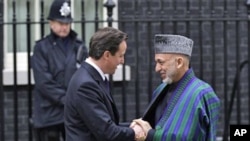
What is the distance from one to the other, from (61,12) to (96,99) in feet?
9.79

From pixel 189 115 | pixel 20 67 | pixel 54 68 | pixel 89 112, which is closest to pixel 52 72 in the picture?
pixel 54 68

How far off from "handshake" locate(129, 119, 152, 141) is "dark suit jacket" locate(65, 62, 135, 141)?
0.09 meters

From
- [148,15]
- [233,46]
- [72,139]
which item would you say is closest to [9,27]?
[148,15]

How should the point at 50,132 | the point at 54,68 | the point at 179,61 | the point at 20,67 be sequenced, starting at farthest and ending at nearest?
the point at 20,67 → the point at 50,132 → the point at 54,68 → the point at 179,61

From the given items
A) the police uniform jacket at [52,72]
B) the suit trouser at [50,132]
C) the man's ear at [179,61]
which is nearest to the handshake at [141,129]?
the man's ear at [179,61]

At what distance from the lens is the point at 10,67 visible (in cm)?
983

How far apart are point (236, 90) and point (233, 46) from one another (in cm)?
89

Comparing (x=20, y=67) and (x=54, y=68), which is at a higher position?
(x=54, y=68)

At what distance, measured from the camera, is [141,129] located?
5512 mm

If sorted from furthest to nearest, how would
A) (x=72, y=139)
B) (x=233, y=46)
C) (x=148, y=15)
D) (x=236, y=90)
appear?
1. (x=233, y=46)
2. (x=236, y=90)
3. (x=148, y=15)
4. (x=72, y=139)

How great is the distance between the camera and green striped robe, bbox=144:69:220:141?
5266mm

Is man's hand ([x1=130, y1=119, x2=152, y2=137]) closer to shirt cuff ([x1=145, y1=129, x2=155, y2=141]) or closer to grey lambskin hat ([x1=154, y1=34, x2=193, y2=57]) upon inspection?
shirt cuff ([x1=145, y1=129, x2=155, y2=141])

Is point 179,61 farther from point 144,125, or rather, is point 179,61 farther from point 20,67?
point 20,67

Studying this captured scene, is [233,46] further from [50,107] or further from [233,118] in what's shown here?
[50,107]
